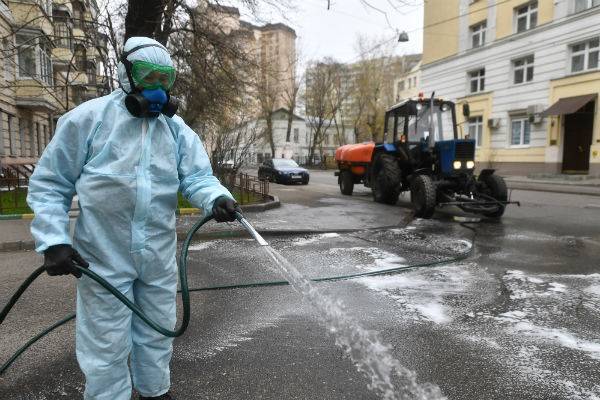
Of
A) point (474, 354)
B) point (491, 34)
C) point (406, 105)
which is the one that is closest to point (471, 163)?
point (406, 105)

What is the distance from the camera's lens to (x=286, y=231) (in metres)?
8.29

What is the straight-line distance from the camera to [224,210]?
2.49 m

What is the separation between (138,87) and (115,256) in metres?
Answer: 0.88

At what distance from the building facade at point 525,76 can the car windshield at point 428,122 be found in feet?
35.0

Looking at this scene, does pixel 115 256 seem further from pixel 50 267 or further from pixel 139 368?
pixel 139 368

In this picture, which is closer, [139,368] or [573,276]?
[139,368]

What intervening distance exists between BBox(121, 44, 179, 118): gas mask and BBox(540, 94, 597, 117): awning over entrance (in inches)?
901

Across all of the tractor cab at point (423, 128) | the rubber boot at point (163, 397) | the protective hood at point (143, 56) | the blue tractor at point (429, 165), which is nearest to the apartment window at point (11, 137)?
the blue tractor at point (429, 165)

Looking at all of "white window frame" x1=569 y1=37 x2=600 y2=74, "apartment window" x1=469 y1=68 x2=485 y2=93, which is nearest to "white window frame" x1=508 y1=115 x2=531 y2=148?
"white window frame" x1=569 y1=37 x2=600 y2=74

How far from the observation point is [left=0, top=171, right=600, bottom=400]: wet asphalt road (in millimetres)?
2898

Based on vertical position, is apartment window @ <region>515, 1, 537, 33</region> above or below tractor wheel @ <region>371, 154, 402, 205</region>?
above

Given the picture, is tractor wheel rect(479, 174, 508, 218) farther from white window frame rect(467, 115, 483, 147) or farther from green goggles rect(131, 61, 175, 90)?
white window frame rect(467, 115, 483, 147)

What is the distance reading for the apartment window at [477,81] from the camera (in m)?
28.3

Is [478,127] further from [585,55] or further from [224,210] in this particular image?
[224,210]
